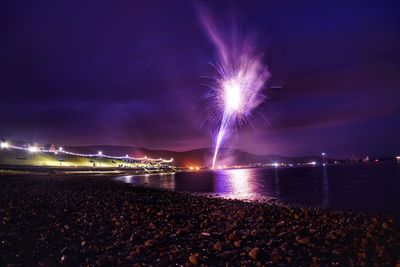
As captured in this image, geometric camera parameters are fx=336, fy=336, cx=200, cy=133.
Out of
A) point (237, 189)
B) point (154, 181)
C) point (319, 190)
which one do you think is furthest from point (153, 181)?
point (319, 190)

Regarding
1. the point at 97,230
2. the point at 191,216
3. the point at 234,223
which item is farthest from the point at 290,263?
the point at 191,216

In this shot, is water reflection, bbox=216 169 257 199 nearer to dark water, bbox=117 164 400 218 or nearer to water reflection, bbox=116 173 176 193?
dark water, bbox=117 164 400 218

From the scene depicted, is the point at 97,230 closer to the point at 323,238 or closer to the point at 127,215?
the point at 127,215

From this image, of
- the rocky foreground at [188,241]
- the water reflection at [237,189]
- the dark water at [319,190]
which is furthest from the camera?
the water reflection at [237,189]

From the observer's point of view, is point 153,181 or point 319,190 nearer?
point 319,190

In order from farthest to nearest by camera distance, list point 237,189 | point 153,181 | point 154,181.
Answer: point 154,181, point 153,181, point 237,189

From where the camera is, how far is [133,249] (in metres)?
9.20

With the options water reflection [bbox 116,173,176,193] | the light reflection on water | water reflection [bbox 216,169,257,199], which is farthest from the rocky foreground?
water reflection [bbox 116,173,176,193]

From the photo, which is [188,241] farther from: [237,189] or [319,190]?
[319,190]

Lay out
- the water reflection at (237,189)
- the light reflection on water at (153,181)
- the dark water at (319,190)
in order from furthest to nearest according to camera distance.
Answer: the light reflection on water at (153,181)
the water reflection at (237,189)
the dark water at (319,190)

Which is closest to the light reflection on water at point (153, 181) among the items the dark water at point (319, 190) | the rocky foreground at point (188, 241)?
the dark water at point (319, 190)

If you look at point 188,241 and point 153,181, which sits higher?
point 153,181

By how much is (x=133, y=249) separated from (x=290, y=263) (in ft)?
13.6

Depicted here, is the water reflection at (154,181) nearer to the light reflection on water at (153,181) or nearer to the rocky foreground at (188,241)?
the light reflection on water at (153,181)
